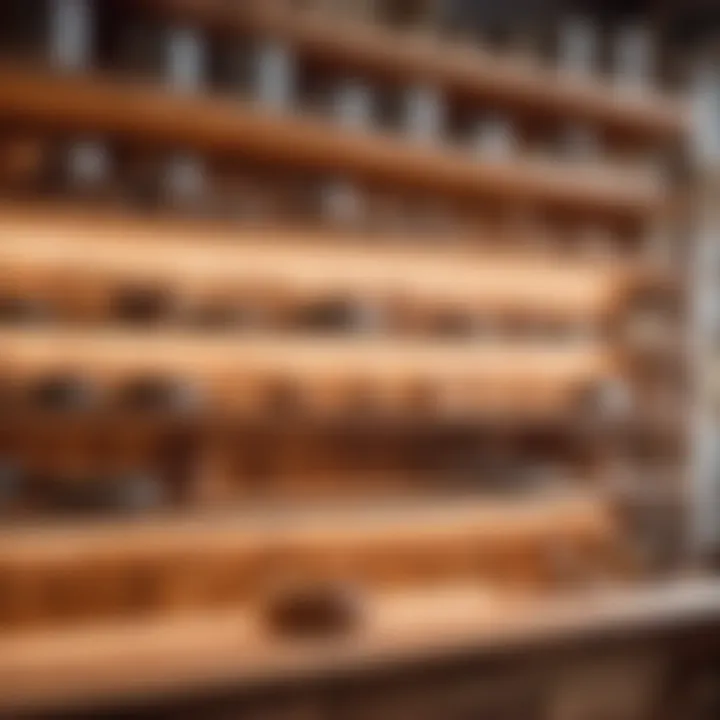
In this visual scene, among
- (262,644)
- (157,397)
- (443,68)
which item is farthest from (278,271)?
(262,644)

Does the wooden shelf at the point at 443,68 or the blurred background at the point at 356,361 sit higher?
the wooden shelf at the point at 443,68

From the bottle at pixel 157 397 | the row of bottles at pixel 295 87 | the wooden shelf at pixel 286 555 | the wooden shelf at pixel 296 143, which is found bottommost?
the wooden shelf at pixel 286 555

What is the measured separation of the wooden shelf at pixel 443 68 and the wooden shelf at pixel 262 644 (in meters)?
1.69

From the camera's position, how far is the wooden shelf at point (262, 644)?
7.09ft

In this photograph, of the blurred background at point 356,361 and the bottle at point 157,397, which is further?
the bottle at point 157,397

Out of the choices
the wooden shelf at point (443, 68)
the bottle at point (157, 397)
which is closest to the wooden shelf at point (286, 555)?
the bottle at point (157, 397)

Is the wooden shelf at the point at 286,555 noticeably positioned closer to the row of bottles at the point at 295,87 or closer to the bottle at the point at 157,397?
the bottle at the point at 157,397

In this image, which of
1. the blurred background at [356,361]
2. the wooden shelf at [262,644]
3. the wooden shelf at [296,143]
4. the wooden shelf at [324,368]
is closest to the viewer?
the wooden shelf at [262,644]

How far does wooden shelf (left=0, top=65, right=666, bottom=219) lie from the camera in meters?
3.14

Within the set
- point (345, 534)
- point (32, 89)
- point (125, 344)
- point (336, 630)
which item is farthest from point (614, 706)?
point (32, 89)

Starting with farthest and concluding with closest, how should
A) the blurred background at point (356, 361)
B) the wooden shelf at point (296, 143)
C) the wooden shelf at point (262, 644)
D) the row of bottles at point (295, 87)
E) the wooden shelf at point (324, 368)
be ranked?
Result: the wooden shelf at point (324, 368) → the row of bottles at point (295, 87) → the wooden shelf at point (296, 143) → the blurred background at point (356, 361) → the wooden shelf at point (262, 644)

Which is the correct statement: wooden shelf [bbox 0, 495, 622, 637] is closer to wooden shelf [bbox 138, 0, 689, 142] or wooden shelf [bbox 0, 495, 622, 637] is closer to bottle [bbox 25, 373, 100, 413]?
bottle [bbox 25, 373, 100, 413]

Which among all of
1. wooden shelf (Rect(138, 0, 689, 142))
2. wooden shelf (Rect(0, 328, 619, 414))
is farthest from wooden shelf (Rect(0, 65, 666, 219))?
wooden shelf (Rect(0, 328, 619, 414))

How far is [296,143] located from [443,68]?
666 millimetres
